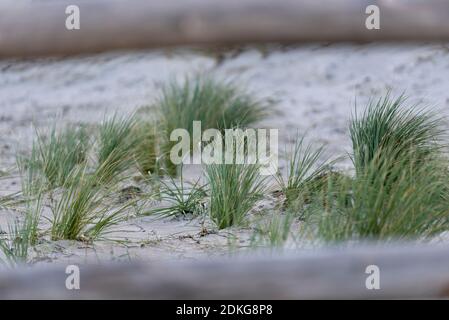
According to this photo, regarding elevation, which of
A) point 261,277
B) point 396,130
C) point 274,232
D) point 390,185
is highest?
point 396,130

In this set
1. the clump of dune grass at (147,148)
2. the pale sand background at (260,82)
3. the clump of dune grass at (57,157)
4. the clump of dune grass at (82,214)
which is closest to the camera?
the clump of dune grass at (82,214)

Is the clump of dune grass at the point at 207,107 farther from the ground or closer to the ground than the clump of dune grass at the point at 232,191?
farther from the ground

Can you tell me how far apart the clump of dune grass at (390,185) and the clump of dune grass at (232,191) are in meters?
0.29

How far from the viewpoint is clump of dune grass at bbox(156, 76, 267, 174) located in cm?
414

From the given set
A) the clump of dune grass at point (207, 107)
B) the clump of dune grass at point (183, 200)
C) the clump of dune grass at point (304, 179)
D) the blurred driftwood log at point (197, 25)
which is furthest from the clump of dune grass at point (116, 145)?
the blurred driftwood log at point (197, 25)

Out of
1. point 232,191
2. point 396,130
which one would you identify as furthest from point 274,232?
point 396,130

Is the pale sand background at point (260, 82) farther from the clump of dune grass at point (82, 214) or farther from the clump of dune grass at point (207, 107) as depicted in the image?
the clump of dune grass at point (82, 214)

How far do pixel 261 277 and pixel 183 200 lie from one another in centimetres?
155

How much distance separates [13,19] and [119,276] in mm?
477

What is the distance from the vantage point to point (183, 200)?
10.2 ft

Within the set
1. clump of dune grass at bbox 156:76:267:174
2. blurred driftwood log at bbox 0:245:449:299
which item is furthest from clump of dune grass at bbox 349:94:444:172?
blurred driftwood log at bbox 0:245:449:299

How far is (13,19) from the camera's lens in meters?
1.51

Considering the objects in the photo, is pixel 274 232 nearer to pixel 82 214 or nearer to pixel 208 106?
pixel 82 214

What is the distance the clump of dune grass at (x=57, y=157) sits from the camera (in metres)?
3.40
